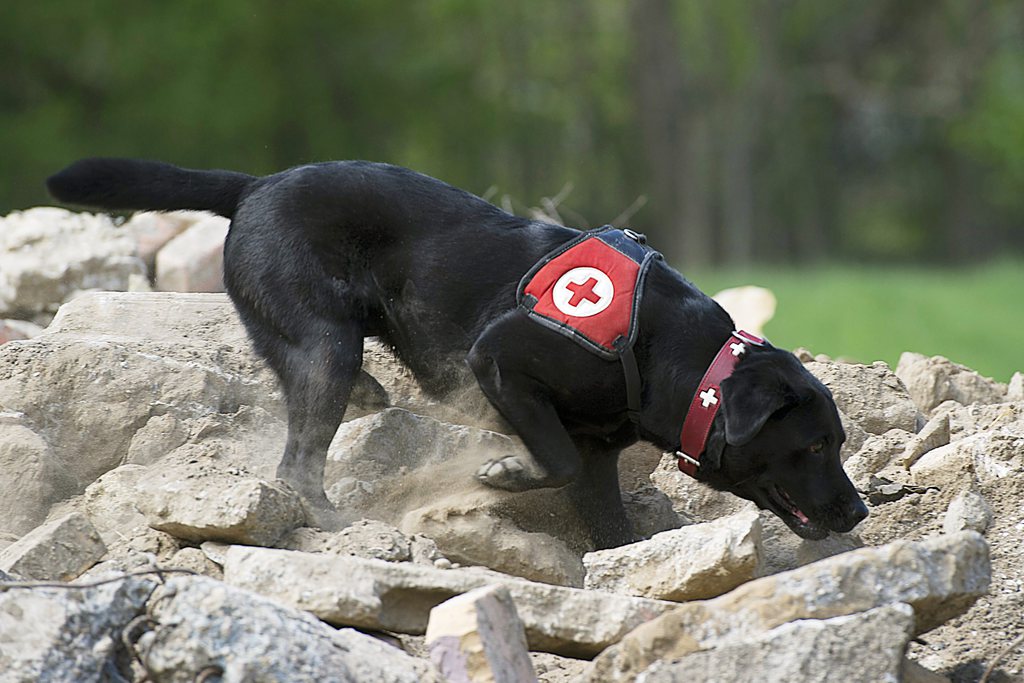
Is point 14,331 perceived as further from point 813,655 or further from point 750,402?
point 813,655

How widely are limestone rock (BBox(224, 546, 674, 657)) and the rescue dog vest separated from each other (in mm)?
1204

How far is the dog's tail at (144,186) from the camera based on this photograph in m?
5.07

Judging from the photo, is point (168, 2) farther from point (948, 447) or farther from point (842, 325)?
point (948, 447)

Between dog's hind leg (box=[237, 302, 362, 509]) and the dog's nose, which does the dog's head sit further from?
dog's hind leg (box=[237, 302, 362, 509])

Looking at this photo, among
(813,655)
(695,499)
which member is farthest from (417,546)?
(813,655)

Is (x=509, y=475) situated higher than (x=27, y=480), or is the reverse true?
(x=509, y=475)

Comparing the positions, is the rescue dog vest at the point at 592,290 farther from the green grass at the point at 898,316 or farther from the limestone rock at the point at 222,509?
the green grass at the point at 898,316

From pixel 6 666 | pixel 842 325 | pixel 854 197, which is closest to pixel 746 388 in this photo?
pixel 6 666

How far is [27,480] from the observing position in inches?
182

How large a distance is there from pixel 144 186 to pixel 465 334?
1400 mm

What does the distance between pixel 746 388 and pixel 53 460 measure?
8.10 feet

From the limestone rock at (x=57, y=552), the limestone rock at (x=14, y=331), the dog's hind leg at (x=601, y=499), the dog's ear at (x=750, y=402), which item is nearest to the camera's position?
the limestone rock at (x=57, y=552)

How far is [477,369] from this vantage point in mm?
4789

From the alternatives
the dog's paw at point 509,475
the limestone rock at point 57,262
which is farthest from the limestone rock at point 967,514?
the limestone rock at point 57,262
